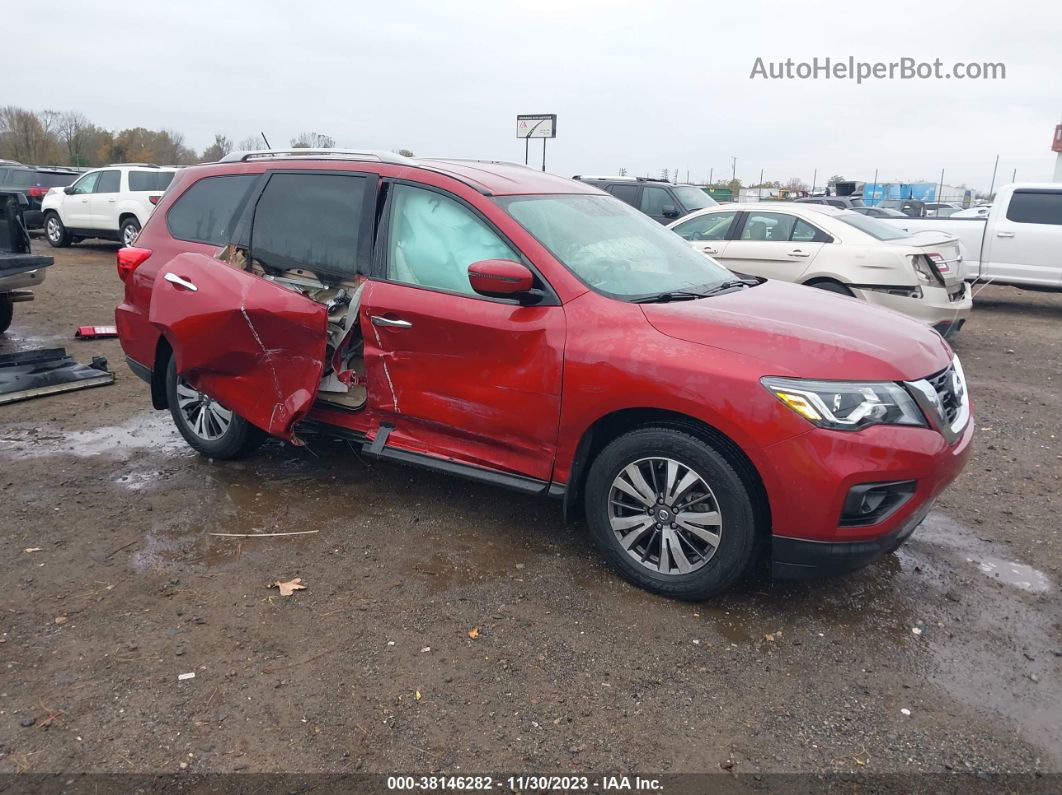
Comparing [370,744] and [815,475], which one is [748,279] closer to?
[815,475]

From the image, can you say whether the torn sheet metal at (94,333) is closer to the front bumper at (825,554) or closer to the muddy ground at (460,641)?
the muddy ground at (460,641)

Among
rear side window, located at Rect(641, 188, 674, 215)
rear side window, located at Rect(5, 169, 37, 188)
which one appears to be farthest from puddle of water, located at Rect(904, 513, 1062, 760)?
rear side window, located at Rect(5, 169, 37, 188)

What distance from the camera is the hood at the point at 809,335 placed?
307 cm

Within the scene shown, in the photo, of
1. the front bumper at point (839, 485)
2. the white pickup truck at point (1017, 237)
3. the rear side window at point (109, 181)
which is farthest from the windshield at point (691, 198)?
the rear side window at point (109, 181)

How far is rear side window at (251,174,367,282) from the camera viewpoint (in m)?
4.18

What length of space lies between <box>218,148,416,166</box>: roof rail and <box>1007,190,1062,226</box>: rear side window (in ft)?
34.2

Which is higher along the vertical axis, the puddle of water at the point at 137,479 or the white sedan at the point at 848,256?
the white sedan at the point at 848,256

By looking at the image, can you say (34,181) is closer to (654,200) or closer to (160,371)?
(654,200)

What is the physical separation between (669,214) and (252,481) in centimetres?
880

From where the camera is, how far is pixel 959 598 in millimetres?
3508

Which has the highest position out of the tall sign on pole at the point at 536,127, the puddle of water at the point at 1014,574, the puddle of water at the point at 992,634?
the tall sign on pole at the point at 536,127

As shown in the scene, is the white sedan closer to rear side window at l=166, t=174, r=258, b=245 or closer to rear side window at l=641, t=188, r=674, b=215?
rear side window at l=641, t=188, r=674, b=215

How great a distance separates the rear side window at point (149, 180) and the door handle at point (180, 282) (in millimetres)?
13403

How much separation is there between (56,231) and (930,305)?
17.8 m
